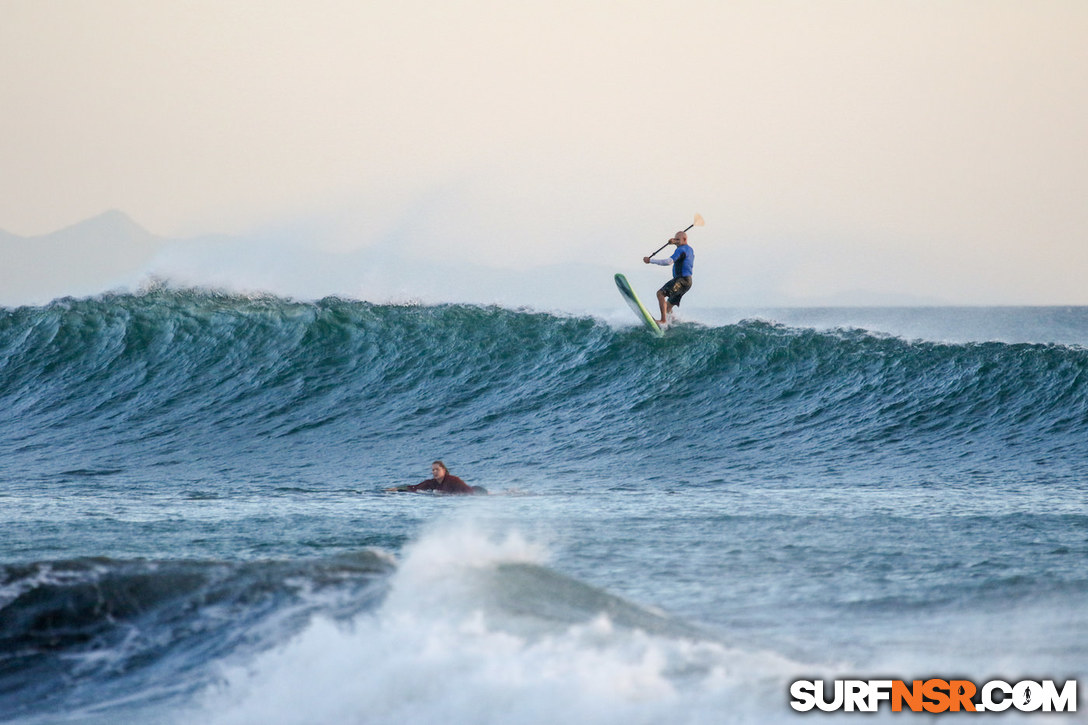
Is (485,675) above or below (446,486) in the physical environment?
below

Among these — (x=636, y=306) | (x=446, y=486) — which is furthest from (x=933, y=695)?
(x=636, y=306)

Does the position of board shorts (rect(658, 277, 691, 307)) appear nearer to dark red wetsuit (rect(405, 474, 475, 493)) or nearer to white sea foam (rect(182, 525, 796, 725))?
dark red wetsuit (rect(405, 474, 475, 493))

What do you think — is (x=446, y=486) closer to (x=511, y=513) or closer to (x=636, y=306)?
(x=511, y=513)

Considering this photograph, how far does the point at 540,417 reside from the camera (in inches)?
594

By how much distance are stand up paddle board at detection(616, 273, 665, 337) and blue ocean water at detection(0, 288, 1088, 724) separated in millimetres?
258

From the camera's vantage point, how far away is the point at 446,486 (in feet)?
33.9

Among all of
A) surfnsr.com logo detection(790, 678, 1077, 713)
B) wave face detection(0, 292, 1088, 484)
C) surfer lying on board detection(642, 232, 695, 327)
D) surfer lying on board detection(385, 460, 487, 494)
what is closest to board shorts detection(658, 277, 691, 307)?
surfer lying on board detection(642, 232, 695, 327)

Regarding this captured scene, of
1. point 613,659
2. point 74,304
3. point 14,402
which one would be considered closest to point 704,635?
point 613,659

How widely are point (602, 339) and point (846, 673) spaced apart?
44.4 ft

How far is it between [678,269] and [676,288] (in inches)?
14.5

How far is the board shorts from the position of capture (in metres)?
16.0

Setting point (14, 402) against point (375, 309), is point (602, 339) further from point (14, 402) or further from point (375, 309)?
point (14, 402)

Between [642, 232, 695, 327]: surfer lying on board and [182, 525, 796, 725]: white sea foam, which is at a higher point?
[642, 232, 695, 327]: surfer lying on board

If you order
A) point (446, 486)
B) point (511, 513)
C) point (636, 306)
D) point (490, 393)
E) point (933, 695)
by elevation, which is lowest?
point (933, 695)
